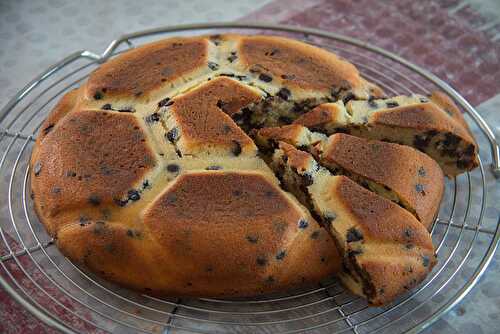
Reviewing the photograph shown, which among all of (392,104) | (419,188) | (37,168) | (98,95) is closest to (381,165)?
(419,188)

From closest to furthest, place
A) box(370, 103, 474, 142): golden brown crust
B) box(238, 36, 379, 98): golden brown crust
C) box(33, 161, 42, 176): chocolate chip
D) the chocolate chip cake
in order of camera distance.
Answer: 1. the chocolate chip cake
2. box(33, 161, 42, 176): chocolate chip
3. box(370, 103, 474, 142): golden brown crust
4. box(238, 36, 379, 98): golden brown crust

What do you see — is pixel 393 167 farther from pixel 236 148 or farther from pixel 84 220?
pixel 84 220

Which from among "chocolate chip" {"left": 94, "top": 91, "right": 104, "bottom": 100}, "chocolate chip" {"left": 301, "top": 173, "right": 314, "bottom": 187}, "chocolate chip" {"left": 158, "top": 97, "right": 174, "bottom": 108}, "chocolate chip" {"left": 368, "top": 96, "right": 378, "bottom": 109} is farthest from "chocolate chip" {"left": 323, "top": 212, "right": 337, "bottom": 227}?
"chocolate chip" {"left": 94, "top": 91, "right": 104, "bottom": 100}

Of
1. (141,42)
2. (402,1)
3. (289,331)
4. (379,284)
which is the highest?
(402,1)

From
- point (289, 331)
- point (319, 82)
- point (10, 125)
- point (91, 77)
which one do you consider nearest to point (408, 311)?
point (289, 331)

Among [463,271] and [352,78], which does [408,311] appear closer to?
[463,271]

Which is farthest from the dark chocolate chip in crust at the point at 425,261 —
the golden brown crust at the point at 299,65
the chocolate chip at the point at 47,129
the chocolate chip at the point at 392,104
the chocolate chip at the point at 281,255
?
the chocolate chip at the point at 47,129

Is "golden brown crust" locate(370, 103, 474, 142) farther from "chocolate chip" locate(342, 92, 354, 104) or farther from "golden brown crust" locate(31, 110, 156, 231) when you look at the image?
"golden brown crust" locate(31, 110, 156, 231)
